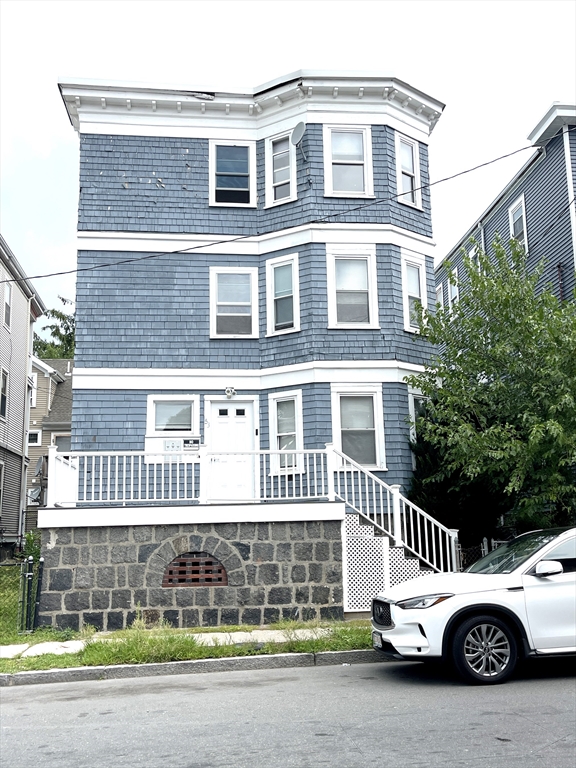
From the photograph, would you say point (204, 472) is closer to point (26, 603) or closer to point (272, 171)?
point (26, 603)

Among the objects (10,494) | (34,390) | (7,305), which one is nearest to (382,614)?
→ (7,305)

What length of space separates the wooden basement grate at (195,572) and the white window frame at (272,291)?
6.10m

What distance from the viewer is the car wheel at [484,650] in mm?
8164

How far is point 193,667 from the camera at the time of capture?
31.6 ft

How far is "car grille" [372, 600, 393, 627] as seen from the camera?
8.72 metres

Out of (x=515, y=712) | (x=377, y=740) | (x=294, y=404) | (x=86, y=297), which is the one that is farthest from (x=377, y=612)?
(x=86, y=297)

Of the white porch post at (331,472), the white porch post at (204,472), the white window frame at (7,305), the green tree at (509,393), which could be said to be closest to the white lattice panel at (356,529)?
the white porch post at (331,472)

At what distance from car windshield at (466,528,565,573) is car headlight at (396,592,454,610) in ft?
2.97

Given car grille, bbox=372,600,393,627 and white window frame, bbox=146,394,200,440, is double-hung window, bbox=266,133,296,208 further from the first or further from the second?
car grille, bbox=372,600,393,627

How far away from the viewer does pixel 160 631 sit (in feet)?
35.9

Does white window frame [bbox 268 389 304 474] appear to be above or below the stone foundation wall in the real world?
above

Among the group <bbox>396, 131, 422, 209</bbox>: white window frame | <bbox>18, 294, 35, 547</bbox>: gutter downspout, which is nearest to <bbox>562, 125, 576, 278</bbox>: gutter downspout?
<bbox>396, 131, 422, 209</bbox>: white window frame

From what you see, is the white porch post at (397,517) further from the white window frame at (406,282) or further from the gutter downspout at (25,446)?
the gutter downspout at (25,446)

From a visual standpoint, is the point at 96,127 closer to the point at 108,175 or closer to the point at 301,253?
the point at 108,175
